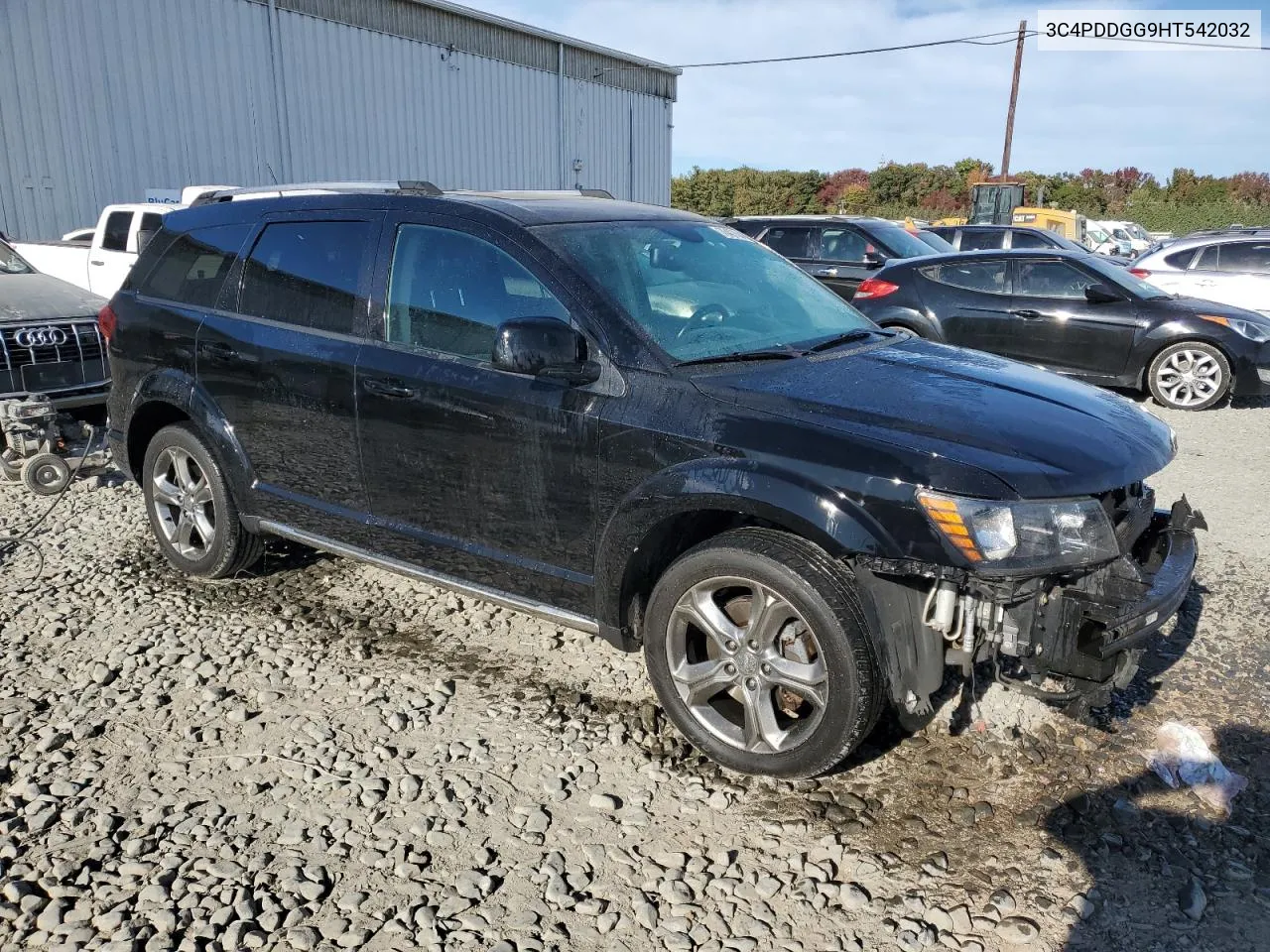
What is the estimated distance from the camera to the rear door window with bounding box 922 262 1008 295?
32.1 ft

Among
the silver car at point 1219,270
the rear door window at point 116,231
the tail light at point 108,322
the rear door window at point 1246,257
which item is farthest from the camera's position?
the rear door window at point 1246,257

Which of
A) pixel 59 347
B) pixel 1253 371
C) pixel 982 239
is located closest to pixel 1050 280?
pixel 1253 371

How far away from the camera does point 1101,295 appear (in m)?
9.32

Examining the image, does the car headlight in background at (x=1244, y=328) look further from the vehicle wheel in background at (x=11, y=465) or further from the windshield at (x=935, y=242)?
the vehicle wheel in background at (x=11, y=465)

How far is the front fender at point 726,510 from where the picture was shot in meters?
2.85

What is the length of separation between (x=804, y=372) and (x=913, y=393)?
37 centimetres

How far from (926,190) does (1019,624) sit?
5308 centimetres

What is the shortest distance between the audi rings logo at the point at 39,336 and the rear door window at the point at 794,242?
26.7 ft

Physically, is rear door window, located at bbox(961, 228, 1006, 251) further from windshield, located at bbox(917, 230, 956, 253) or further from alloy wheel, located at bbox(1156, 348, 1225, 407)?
alloy wheel, located at bbox(1156, 348, 1225, 407)

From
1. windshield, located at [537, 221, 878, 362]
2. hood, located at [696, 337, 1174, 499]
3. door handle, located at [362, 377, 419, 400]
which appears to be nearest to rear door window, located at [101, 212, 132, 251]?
door handle, located at [362, 377, 419, 400]

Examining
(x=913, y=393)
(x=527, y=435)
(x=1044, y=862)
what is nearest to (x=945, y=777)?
(x=1044, y=862)

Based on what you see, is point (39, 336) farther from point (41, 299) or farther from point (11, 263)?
point (11, 263)

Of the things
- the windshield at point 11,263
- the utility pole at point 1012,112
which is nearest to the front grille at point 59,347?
the windshield at point 11,263

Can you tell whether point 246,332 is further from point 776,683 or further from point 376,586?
point 776,683
